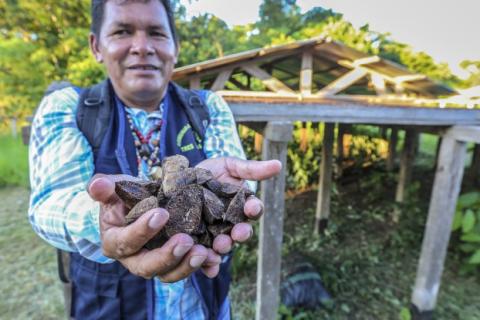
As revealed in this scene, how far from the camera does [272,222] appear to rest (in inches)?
99.3

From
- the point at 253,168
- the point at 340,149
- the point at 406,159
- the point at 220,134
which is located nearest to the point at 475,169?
the point at 406,159

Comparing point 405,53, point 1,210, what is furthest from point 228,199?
point 405,53

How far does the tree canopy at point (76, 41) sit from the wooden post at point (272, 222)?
6.05 meters

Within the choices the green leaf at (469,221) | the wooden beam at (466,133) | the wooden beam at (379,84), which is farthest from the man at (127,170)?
the wooden beam at (379,84)

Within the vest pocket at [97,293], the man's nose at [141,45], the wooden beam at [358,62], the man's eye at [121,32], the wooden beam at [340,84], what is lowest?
the vest pocket at [97,293]

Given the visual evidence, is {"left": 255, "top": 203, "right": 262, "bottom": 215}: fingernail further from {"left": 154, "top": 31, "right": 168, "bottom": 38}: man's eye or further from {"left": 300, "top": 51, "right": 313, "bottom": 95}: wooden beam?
{"left": 300, "top": 51, "right": 313, "bottom": 95}: wooden beam

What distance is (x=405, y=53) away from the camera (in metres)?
9.95

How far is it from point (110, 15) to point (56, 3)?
863cm

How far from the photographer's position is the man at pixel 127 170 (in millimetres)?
956

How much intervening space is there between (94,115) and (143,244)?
85 centimetres

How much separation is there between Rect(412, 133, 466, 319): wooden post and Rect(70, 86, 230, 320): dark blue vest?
2899mm

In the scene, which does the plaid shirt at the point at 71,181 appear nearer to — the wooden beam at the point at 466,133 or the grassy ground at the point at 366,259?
the grassy ground at the point at 366,259

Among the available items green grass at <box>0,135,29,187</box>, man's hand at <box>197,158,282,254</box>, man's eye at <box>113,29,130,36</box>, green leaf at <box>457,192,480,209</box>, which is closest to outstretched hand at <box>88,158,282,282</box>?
man's hand at <box>197,158,282,254</box>

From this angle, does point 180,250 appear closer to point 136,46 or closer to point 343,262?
point 136,46
